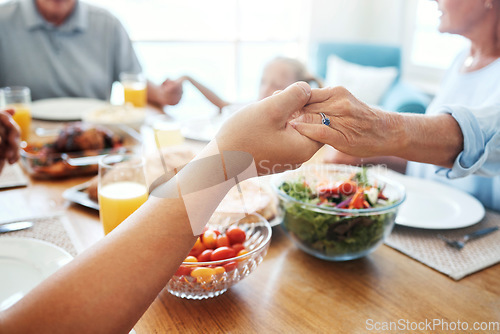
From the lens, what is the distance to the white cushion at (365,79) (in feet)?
10.8

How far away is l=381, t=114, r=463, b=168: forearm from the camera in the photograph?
85cm

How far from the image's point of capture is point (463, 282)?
0.81 m

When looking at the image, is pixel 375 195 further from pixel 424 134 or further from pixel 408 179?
pixel 408 179

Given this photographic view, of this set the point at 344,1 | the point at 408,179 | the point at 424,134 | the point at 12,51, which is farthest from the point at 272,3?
the point at 424,134

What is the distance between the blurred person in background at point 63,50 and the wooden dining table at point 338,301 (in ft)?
5.00

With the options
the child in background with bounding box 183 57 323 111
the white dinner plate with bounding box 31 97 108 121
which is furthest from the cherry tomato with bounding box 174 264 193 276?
the child in background with bounding box 183 57 323 111

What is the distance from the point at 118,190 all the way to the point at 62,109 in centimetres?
125

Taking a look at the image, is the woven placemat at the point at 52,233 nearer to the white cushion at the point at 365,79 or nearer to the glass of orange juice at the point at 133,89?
the glass of orange juice at the point at 133,89

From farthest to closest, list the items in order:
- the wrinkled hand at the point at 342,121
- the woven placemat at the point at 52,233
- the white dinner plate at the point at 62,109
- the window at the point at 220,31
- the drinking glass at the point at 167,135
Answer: the window at the point at 220,31, the white dinner plate at the point at 62,109, the drinking glass at the point at 167,135, the woven placemat at the point at 52,233, the wrinkled hand at the point at 342,121

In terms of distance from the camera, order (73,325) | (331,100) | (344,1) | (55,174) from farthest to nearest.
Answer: (344,1), (55,174), (331,100), (73,325)

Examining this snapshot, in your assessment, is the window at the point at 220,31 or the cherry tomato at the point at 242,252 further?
the window at the point at 220,31

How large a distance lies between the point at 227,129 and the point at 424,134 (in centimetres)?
47

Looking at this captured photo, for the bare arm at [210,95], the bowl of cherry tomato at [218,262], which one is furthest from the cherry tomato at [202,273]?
the bare arm at [210,95]

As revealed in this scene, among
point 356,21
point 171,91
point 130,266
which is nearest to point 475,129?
point 130,266
